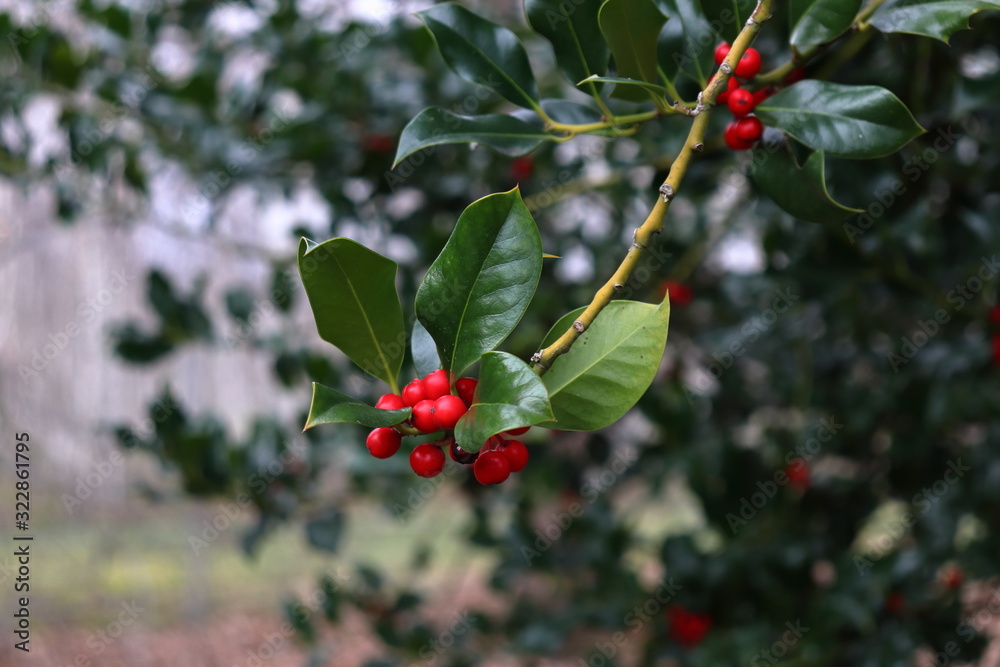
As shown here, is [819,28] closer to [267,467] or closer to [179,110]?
[267,467]

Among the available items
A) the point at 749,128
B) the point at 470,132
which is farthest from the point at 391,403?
the point at 749,128

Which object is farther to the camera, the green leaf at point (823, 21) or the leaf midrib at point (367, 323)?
the green leaf at point (823, 21)

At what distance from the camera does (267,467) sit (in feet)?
4.79

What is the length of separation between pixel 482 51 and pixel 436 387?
0.34 meters

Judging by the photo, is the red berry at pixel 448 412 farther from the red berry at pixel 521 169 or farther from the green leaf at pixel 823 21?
the red berry at pixel 521 169

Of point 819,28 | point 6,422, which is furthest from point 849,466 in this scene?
point 6,422

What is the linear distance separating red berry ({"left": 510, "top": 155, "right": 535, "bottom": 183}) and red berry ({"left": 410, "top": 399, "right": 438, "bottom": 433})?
1340mm

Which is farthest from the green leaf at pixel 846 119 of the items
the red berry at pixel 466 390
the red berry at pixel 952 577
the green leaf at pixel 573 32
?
the red berry at pixel 952 577

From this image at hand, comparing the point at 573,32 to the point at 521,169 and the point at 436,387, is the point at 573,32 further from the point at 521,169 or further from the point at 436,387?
the point at 521,169

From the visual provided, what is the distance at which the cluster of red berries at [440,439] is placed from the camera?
1.37ft

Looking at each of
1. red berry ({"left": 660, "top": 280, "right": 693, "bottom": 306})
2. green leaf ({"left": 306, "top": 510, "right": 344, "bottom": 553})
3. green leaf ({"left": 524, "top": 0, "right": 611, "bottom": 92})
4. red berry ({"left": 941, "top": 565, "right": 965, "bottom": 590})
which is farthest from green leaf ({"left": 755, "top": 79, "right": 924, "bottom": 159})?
green leaf ({"left": 306, "top": 510, "right": 344, "bottom": 553})

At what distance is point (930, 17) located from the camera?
0.55 metres

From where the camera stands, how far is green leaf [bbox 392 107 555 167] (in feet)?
1.89

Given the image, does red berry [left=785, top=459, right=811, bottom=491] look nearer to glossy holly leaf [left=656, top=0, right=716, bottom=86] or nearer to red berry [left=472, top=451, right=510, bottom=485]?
glossy holly leaf [left=656, top=0, right=716, bottom=86]
